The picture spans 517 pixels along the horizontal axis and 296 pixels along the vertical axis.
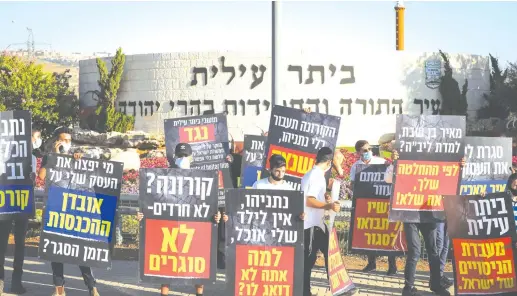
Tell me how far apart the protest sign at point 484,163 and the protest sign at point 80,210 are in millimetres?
4295

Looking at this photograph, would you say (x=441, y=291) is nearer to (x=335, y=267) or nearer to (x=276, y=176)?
(x=335, y=267)

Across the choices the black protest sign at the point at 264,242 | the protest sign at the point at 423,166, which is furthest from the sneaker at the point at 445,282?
the black protest sign at the point at 264,242

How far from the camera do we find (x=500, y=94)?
34062 mm

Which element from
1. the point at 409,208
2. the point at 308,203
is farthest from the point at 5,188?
the point at 409,208

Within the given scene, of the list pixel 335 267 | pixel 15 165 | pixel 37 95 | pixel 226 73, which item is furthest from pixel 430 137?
pixel 37 95

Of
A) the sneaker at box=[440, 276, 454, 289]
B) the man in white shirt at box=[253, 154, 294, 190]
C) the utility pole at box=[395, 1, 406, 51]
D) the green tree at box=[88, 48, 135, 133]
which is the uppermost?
the utility pole at box=[395, 1, 406, 51]

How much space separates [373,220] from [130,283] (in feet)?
10.6

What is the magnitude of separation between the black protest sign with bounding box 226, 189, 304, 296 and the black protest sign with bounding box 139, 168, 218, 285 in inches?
17.7

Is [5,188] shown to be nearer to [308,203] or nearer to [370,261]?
[308,203]

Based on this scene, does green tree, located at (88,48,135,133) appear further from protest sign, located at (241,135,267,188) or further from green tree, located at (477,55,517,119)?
protest sign, located at (241,135,267,188)

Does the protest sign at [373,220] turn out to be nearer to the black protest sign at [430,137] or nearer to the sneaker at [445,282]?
the sneaker at [445,282]

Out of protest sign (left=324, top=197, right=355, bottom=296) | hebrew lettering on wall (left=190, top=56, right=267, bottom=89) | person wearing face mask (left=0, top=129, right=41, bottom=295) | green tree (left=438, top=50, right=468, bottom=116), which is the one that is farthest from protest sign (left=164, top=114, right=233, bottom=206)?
green tree (left=438, top=50, right=468, bottom=116)

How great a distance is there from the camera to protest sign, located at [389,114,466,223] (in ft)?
33.1

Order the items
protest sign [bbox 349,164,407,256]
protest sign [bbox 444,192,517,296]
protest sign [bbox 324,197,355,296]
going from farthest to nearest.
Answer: protest sign [bbox 349,164,407,256]
protest sign [bbox 324,197,355,296]
protest sign [bbox 444,192,517,296]
